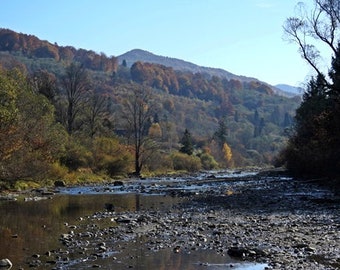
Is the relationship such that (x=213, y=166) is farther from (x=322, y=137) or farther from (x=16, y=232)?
(x=16, y=232)

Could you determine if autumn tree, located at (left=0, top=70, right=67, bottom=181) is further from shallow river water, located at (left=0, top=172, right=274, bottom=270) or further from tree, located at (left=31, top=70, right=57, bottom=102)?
tree, located at (left=31, top=70, right=57, bottom=102)

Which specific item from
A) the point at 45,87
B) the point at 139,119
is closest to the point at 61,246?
the point at 45,87

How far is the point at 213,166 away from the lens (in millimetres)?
124875

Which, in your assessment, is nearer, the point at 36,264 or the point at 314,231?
the point at 36,264

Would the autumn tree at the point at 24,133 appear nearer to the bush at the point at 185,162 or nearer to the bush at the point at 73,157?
the bush at the point at 73,157

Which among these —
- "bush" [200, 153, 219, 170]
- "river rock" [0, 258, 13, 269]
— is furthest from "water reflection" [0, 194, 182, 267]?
"bush" [200, 153, 219, 170]

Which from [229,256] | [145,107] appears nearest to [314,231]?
[229,256]

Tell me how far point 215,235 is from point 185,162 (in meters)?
83.3

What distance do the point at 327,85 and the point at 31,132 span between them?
26.7 meters

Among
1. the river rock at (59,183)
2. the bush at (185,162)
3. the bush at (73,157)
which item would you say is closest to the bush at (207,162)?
the bush at (185,162)

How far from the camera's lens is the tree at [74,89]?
6606 cm

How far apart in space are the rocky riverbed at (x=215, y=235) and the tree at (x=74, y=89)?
41702mm

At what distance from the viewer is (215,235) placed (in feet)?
55.3

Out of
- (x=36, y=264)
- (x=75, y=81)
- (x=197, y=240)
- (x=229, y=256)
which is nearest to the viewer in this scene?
(x=36, y=264)
